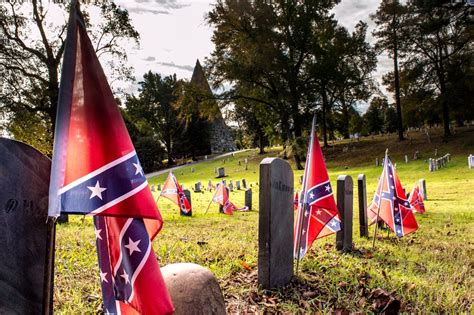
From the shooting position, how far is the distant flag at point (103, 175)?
2027mm

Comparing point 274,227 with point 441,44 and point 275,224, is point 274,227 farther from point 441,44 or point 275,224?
point 441,44

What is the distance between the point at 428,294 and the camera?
3.91 meters

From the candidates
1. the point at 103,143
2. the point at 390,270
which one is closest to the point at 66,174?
the point at 103,143

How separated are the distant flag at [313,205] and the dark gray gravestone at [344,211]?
3.13 ft

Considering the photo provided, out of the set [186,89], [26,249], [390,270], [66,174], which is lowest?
[390,270]

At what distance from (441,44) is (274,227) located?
37.9 meters

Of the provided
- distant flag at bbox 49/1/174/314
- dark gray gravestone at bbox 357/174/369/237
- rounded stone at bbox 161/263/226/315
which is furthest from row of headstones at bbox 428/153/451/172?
distant flag at bbox 49/1/174/314

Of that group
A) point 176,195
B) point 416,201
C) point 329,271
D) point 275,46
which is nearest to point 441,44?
point 275,46

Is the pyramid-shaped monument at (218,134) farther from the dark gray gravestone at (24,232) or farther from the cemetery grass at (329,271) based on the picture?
the dark gray gravestone at (24,232)

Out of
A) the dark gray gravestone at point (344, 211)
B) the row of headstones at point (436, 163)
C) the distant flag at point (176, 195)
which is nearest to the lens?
the dark gray gravestone at point (344, 211)

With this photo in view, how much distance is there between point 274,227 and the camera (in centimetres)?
411

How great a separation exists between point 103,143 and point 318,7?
3647cm

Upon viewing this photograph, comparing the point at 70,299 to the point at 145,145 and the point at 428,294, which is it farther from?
the point at 145,145

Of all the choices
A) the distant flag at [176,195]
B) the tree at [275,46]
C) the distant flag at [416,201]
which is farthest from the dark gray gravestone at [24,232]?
the tree at [275,46]
